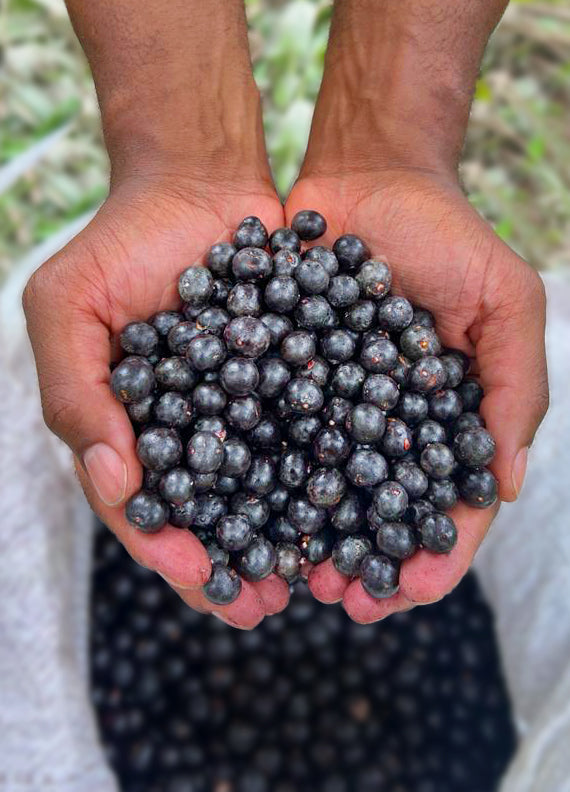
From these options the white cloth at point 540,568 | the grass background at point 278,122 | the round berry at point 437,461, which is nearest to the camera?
the round berry at point 437,461

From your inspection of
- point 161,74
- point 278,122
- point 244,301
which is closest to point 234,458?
point 244,301

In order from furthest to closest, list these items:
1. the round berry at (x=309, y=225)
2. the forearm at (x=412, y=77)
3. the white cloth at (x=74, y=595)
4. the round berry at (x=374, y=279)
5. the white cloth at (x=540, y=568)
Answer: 1. the white cloth at (x=540, y=568)
2. the white cloth at (x=74, y=595)
3. the forearm at (x=412, y=77)
4. the round berry at (x=309, y=225)
5. the round berry at (x=374, y=279)

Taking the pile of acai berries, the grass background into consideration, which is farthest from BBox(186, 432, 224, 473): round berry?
the grass background

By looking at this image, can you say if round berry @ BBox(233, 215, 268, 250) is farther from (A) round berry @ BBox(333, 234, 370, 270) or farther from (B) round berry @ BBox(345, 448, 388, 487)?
(B) round berry @ BBox(345, 448, 388, 487)

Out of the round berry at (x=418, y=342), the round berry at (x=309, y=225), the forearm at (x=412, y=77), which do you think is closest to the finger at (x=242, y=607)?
the round berry at (x=418, y=342)

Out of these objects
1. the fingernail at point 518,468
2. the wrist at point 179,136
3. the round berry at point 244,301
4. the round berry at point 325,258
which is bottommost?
the fingernail at point 518,468

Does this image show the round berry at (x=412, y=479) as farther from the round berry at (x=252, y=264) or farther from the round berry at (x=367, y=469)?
the round berry at (x=252, y=264)

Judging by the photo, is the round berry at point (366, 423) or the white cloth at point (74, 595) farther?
the white cloth at point (74, 595)

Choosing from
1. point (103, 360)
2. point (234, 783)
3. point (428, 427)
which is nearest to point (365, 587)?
point (428, 427)

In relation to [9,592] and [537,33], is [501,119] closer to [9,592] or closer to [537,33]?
[537,33]
